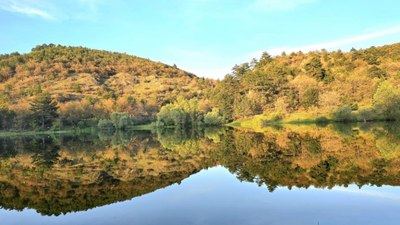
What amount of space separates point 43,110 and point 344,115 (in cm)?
9665

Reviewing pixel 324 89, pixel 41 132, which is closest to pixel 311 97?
pixel 324 89

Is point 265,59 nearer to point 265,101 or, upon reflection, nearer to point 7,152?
point 265,101

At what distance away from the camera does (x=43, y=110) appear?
12281 centimetres

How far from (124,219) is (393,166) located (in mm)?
15338

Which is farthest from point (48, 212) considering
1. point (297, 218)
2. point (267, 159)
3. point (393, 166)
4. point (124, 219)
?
point (393, 166)

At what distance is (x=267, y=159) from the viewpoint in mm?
25906

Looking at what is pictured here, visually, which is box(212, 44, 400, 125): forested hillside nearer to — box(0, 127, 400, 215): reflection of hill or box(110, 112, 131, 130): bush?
box(110, 112, 131, 130): bush

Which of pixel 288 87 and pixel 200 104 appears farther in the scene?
pixel 200 104

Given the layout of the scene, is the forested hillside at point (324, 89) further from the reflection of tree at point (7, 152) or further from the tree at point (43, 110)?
the reflection of tree at point (7, 152)

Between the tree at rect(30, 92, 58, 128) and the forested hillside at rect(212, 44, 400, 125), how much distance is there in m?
58.0

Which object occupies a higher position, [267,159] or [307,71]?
[307,71]

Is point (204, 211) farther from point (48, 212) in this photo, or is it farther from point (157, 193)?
point (48, 212)

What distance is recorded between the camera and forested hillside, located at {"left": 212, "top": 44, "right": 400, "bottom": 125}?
81125 mm

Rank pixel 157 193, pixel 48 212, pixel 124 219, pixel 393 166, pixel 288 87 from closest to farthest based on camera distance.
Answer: pixel 124 219 → pixel 48 212 → pixel 157 193 → pixel 393 166 → pixel 288 87
